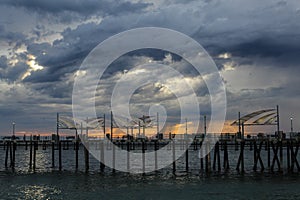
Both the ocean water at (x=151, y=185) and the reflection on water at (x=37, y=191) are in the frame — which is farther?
the reflection on water at (x=37, y=191)

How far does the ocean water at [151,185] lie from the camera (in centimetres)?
3566

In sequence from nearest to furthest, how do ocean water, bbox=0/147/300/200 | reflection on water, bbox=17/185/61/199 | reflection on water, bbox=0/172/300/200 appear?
reflection on water, bbox=0/172/300/200
ocean water, bbox=0/147/300/200
reflection on water, bbox=17/185/61/199

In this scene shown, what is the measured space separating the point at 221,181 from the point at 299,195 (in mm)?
9509

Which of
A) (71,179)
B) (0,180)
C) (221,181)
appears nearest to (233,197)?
(221,181)

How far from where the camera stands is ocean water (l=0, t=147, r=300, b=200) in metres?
35.7

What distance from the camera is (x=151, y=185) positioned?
41094 mm

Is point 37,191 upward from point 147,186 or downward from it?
downward

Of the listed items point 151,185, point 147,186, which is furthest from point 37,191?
point 151,185

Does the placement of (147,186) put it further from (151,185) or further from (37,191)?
(37,191)

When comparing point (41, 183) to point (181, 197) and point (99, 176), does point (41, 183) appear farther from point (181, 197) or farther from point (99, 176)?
point (181, 197)

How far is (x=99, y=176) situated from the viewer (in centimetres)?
4878

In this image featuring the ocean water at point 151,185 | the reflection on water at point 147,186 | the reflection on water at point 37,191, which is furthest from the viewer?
the reflection on water at point 37,191

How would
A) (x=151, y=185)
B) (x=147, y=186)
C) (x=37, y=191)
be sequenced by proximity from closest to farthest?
(x=37, y=191)
(x=147, y=186)
(x=151, y=185)

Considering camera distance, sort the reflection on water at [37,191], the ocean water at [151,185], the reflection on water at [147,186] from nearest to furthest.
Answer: the reflection on water at [147,186], the ocean water at [151,185], the reflection on water at [37,191]
